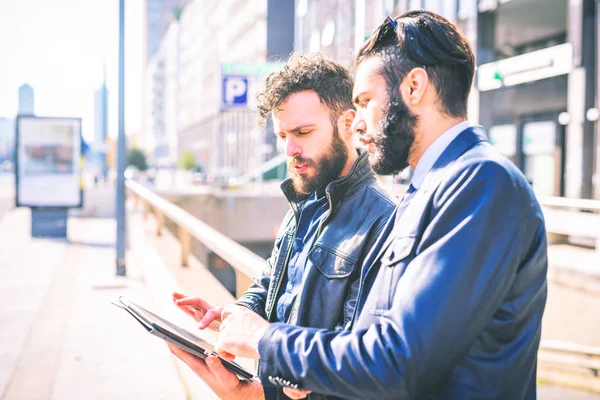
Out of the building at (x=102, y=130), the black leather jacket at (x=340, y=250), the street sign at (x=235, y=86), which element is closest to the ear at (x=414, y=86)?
the black leather jacket at (x=340, y=250)

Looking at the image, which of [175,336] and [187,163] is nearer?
[175,336]

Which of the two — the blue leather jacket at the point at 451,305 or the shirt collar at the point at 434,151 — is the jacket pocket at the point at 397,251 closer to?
the blue leather jacket at the point at 451,305

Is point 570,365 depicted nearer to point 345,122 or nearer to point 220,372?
point 345,122

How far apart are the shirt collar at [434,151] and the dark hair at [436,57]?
69 millimetres

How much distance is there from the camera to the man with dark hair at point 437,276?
1.19 m

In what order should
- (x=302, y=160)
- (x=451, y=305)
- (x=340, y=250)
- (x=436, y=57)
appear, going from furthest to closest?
(x=302, y=160), (x=340, y=250), (x=436, y=57), (x=451, y=305)

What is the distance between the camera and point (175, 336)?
1725 mm

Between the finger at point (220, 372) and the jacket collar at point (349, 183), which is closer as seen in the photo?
the finger at point (220, 372)

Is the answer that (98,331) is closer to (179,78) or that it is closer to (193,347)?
(193,347)

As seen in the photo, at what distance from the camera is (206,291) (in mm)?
6172

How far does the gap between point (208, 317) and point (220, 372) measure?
0.23 meters

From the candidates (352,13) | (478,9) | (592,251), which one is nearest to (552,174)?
(478,9)

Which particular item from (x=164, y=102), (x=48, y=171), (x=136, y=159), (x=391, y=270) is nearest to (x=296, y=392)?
(x=391, y=270)

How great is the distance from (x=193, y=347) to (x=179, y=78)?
110397 mm
